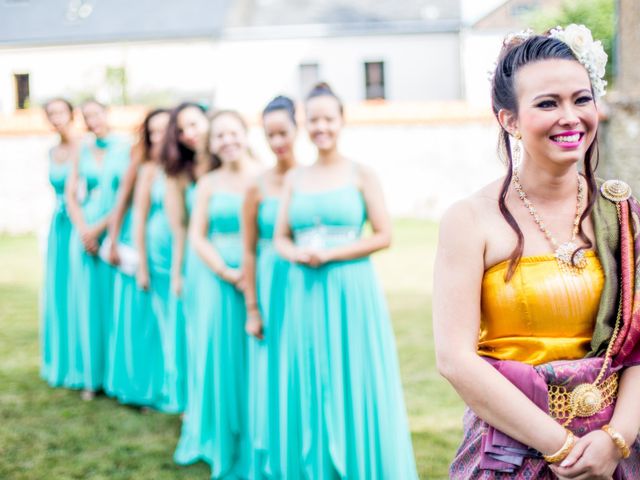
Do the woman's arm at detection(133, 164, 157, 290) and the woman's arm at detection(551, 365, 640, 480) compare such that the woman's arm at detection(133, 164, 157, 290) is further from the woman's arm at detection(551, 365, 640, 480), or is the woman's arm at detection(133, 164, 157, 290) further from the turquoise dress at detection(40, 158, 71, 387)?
the woman's arm at detection(551, 365, 640, 480)

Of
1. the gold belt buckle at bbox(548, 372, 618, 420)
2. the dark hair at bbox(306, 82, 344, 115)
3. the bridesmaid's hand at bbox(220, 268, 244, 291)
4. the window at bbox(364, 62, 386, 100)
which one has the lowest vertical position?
the gold belt buckle at bbox(548, 372, 618, 420)

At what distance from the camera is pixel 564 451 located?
2.30 meters

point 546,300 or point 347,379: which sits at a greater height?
point 546,300

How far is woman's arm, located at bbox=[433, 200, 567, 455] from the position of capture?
2322 millimetres

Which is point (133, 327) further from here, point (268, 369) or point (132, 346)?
point (268, 369)

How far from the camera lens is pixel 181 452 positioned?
19.4ft

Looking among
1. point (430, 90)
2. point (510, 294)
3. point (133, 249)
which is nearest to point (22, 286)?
point (133, 249)

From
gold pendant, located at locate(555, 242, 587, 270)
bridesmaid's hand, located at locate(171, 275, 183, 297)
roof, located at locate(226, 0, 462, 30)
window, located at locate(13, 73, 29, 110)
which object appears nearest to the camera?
gold pendant, located at locate(555, 242, 587, 270)

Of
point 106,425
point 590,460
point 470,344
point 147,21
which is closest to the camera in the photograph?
point 590,460

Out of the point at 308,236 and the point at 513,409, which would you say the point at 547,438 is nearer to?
the point at 513,409

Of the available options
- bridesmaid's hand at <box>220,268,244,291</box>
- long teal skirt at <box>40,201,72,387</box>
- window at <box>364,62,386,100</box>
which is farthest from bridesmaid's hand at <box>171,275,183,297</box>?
window at <box>364,62,386,100</box>

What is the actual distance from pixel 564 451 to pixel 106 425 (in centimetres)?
519

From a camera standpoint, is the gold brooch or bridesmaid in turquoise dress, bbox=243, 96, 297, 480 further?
bridesmaid in turquoise dress, bbox=243, 96, 297, 480

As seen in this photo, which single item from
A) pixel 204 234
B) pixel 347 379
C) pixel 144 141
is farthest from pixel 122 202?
pixel 347 379
